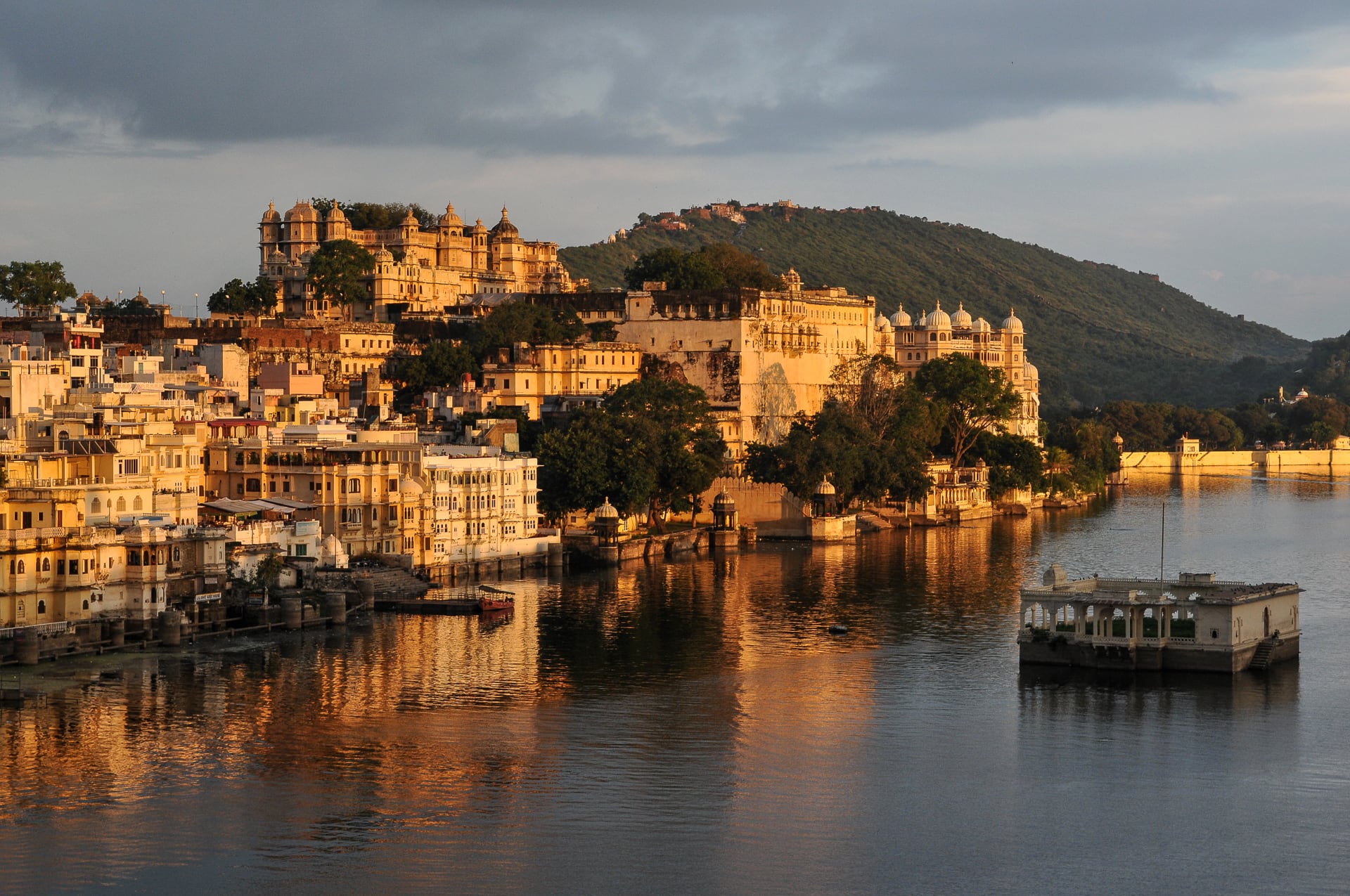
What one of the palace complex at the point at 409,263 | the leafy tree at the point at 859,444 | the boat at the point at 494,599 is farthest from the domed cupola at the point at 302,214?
the boat at the point at 494,599

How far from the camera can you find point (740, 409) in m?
106

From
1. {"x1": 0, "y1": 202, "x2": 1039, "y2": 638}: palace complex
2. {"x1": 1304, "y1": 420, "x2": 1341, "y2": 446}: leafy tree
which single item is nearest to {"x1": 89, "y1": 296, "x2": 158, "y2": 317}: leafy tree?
{"x1": 0, "y1": 202, "x2": 1039, "y2": 638}: palace complex

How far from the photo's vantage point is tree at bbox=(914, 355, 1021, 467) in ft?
378

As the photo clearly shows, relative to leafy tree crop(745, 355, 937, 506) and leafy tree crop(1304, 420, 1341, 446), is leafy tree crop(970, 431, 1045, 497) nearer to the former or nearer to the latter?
leafy tree crop(745, 355, 937, 506)

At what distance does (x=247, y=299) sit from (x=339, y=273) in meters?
5.14

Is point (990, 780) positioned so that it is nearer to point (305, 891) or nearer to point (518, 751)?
point (518, 751)

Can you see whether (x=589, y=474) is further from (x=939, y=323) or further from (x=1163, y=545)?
(x=939, y=323)

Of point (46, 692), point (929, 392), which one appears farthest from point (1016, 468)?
point (46, 692)

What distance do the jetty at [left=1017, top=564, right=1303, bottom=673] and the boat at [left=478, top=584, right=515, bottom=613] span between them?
53.8 ft

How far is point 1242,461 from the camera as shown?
17775 centimetres

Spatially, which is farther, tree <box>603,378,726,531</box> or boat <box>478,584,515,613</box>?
tree <box>603,378,726,531</box>

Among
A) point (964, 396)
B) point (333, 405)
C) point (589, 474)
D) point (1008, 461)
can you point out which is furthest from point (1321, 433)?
point (589, 474)

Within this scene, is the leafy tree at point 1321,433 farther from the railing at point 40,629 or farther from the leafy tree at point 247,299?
the railing at point 40,629

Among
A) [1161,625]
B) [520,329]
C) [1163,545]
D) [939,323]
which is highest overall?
Result: [939,323]
